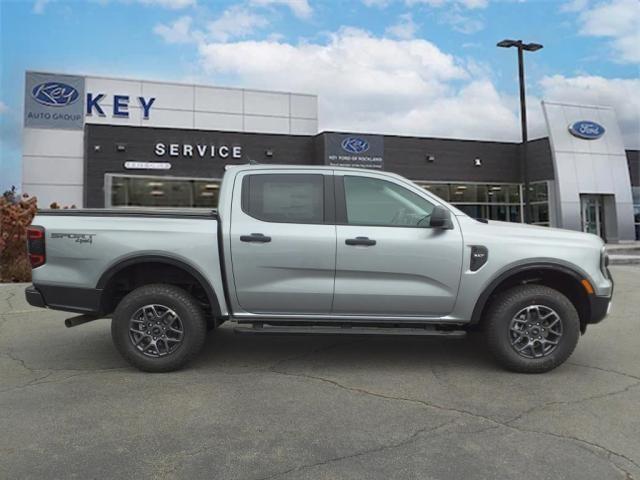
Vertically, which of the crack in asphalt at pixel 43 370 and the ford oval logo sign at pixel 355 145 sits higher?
the ford oval logo sign at pixel 355 145

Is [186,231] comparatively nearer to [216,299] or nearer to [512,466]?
[216,299]

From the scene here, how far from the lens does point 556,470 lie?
322 centimetres

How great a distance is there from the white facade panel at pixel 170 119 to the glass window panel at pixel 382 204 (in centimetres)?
2258

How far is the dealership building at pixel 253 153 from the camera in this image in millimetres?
22203

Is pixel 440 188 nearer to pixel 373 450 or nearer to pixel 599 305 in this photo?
pixel 599 305

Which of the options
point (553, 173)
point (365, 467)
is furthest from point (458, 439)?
point (553, 173)

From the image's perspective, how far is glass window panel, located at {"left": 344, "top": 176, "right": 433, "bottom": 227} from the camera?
199 inches

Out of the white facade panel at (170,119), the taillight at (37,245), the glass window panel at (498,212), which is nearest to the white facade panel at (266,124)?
the white facade panel at (170,119)

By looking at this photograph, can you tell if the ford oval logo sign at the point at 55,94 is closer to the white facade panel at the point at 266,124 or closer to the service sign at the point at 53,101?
the service sign at the point at 53,101

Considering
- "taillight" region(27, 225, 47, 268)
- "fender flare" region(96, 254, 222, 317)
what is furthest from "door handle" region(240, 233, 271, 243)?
"taillight" region(27, 225, 47, 268)

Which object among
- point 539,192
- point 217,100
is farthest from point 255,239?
point 539,192

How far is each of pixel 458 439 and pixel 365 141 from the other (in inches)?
831

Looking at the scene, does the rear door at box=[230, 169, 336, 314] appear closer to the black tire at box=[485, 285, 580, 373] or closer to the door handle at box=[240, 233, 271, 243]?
the door handle at box=[240, 233, 271, 243]

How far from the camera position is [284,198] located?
5.17 m
